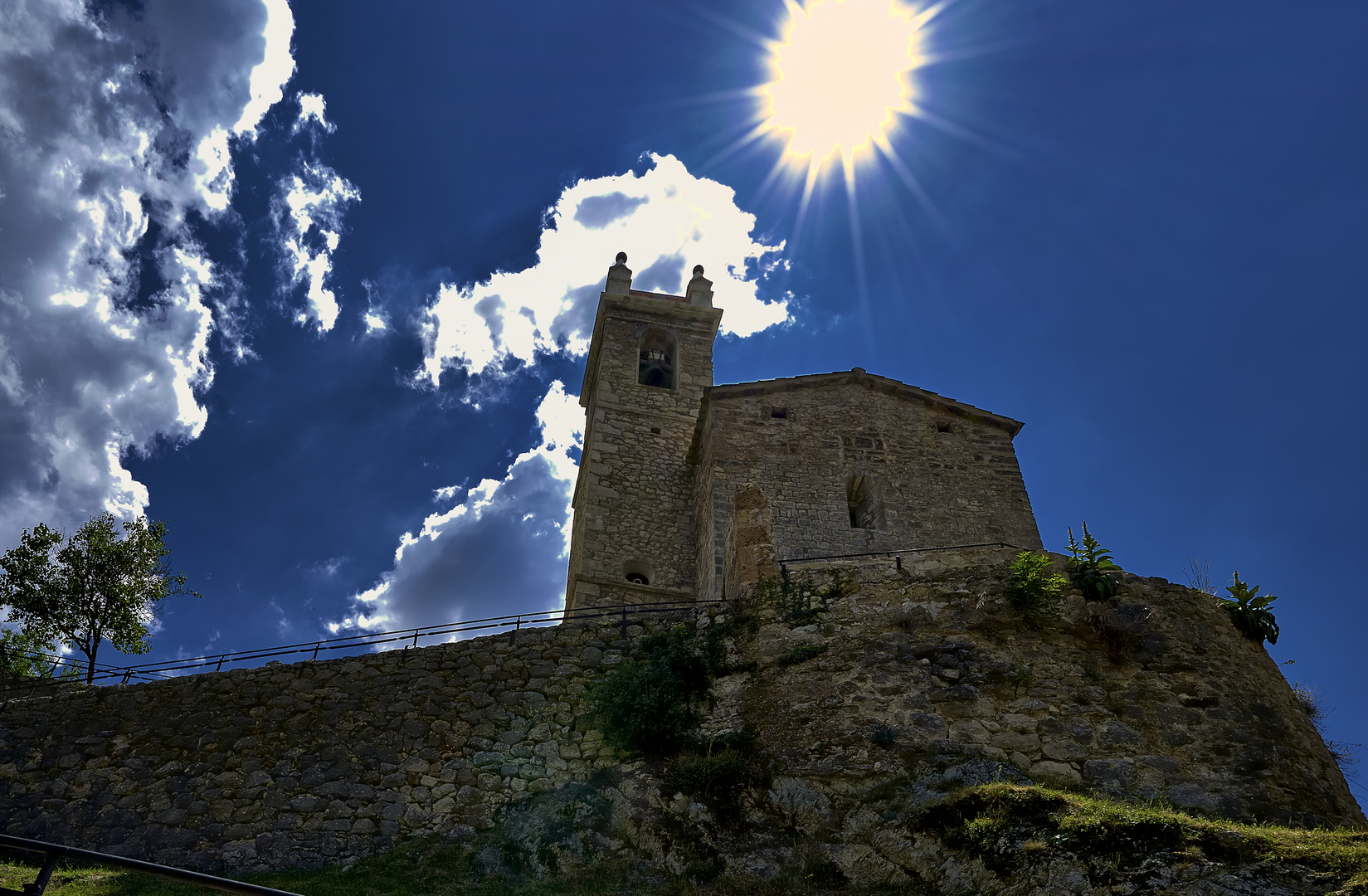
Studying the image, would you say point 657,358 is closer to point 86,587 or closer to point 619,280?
point 619,280

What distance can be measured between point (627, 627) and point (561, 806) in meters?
3.36

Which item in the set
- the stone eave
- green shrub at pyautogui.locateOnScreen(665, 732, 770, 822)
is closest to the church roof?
the stone eave

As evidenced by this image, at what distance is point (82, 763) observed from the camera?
535 inches

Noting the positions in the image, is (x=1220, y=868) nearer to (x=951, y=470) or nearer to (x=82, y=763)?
(x=951, y=470)

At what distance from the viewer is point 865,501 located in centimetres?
1858

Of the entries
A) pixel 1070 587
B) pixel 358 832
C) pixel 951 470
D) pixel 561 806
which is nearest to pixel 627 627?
pixel 561 806

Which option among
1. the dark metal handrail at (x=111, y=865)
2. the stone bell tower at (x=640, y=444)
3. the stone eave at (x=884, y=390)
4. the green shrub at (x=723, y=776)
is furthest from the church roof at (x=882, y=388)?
the dark metal handrail at (x=111, y=865)

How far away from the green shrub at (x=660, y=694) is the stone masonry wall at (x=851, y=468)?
3896mm

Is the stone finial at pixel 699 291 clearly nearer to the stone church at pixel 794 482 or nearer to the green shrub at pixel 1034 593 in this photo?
the stone church at pixel 794 482

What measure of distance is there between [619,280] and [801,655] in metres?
18.5

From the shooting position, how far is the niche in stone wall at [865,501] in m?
18.0

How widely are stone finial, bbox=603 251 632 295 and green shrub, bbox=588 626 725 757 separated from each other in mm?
16597

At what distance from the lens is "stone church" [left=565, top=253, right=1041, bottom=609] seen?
58.6 feet

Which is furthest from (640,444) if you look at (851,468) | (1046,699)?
(1046,699)
